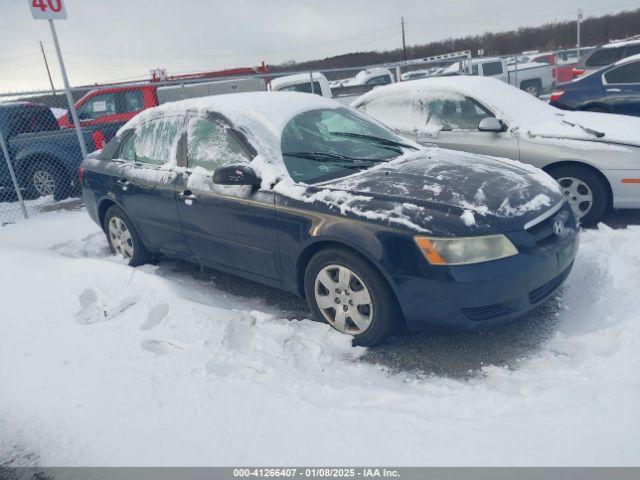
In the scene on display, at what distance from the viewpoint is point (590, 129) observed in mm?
5074

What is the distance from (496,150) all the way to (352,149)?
2088 millimetres

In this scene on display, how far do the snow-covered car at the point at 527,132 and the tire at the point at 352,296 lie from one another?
2.92 m

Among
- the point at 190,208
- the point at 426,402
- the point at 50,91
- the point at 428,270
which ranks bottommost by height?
the point at 426,402

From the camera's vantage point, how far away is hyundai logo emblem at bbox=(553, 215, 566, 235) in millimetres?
3107

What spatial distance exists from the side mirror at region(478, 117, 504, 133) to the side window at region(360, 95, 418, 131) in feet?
3.08

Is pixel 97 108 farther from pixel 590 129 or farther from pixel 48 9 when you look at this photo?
pixel 590 129

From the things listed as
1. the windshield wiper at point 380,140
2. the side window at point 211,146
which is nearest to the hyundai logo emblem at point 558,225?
the windshield wiper at point 380,140

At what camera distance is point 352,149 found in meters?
3.91

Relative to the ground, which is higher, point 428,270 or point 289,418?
point 428,270

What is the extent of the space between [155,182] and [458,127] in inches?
134

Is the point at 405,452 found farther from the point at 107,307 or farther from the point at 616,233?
the point at 616,233

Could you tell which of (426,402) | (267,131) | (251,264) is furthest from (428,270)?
(267,131)

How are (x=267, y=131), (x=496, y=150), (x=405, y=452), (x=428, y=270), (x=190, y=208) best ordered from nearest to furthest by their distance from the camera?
(x=405, y=452) < (x=428, y=270) < (x=267, y=131) < (x=190, y=208) < (x=496, y=150)

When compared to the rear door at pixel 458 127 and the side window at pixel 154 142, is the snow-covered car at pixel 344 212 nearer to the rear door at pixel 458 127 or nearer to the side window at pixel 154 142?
the side window at pixel 154 142
